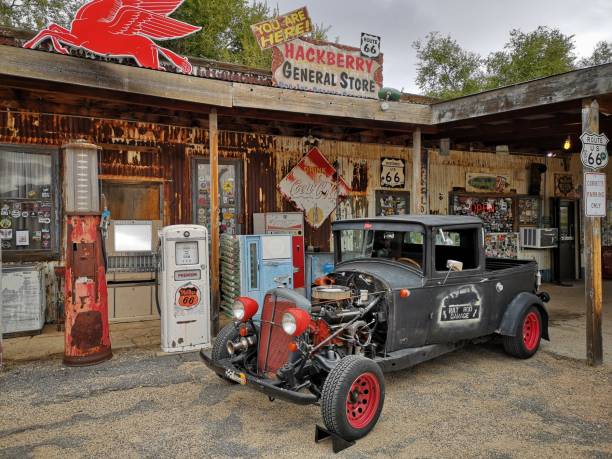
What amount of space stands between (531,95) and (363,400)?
4.82 metres

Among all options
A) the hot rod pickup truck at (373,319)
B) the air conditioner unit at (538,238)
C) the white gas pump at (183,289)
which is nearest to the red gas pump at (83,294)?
the white gas pump at (183,289)

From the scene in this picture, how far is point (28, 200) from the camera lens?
738 cm

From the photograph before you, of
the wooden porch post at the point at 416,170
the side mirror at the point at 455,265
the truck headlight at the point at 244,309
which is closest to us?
the truck headlight at the point at 244,309

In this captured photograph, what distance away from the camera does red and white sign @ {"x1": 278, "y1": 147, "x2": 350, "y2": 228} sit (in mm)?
9492

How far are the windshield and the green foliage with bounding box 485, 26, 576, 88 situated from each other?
28053 millimetres

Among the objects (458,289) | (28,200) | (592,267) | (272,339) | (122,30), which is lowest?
(272,339)

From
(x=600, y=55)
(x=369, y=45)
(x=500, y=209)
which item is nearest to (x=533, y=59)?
(x=600, y=55)

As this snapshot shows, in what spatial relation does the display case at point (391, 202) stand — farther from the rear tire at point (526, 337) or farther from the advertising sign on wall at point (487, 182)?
the rear tire at point (526, 337)

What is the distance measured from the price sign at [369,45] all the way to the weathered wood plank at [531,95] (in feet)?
4.37

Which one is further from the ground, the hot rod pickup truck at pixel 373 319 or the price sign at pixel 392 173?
the price sign at pixel 392 173

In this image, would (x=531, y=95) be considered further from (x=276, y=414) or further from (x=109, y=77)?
(x=109, y=77)

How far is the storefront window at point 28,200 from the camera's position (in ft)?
23.8

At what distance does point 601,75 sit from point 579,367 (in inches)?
132

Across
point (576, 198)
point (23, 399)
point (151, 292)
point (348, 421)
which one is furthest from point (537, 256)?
point (23, 399)
